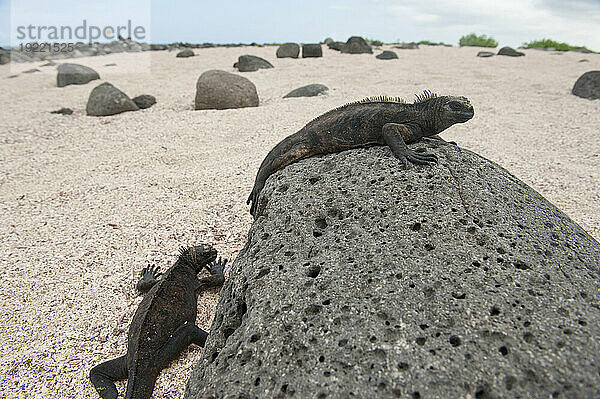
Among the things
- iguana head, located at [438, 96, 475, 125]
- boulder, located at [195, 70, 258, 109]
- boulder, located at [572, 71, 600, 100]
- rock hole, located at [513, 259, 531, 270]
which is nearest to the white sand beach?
boulder, located at [572, 71, 600, 100]

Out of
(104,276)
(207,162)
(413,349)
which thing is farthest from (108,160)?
(413,349)

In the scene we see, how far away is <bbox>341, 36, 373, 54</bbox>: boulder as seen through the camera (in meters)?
17.2

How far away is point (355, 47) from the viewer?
17234 mm

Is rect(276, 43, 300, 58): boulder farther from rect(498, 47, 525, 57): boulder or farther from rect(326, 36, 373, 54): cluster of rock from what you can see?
rect(498, 47, 525, 57): boulder

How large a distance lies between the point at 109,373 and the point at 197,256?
100 cm

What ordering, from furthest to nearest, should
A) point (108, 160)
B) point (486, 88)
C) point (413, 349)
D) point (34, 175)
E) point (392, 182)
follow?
point (486, 88) < point (108, 160) < point (34, 175) < point (392, 182) < point (413, 349)

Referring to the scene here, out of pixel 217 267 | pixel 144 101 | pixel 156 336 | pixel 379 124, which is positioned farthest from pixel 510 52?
pixel 156 336

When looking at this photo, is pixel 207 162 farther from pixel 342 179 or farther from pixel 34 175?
pixel 342 179

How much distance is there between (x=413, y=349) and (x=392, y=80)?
10.7 metres

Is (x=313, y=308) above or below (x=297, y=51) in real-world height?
below

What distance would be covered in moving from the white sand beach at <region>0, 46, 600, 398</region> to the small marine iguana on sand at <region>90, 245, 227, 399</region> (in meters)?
0.11

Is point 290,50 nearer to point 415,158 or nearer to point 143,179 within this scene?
point 143,179

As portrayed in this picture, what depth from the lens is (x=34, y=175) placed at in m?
6.25

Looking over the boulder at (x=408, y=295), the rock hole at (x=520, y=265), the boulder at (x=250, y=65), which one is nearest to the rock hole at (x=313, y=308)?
the boulder at (x=408, y=295)
